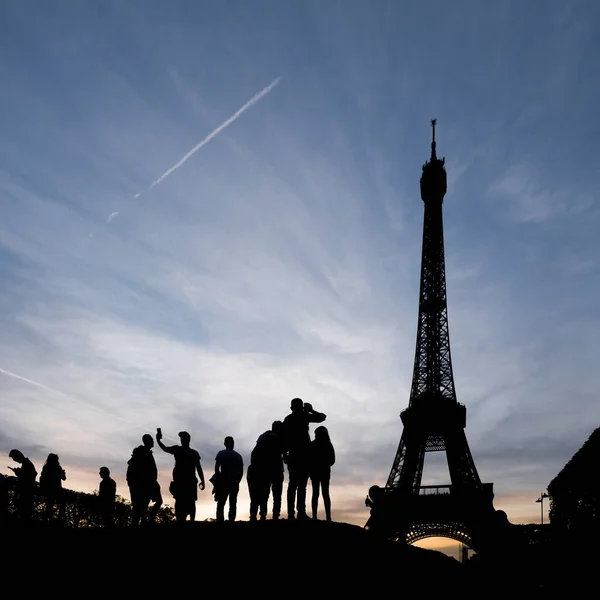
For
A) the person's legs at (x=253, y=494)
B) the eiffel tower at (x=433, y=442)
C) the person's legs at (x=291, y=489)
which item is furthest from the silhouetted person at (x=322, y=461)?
the eiffel tower at (x=433, y=442)

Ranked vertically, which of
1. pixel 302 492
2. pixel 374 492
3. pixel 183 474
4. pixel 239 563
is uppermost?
pixel 183 474

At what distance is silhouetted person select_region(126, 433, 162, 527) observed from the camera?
12648mm

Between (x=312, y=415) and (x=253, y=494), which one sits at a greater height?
(x=312, y=415)

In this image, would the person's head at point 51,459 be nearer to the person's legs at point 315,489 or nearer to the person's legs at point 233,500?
the person's legs at point 233,500

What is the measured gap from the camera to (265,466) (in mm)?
12195

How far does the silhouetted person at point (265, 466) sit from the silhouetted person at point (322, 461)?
727 millimetres

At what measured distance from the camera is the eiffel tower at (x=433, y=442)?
49906 millimetres

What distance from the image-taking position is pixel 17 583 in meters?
8.46

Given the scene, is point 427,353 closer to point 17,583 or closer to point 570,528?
point 570,528

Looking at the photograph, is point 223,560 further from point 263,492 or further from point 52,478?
point 52,478

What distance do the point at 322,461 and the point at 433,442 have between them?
54.1 metres

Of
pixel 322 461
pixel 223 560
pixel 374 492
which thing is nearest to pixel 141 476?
pixel 223 560

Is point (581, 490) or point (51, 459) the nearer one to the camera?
point (51, 459)

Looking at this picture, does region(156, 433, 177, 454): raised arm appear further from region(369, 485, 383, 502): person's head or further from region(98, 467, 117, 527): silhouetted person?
region(369, 485, 383, 502): person's head
